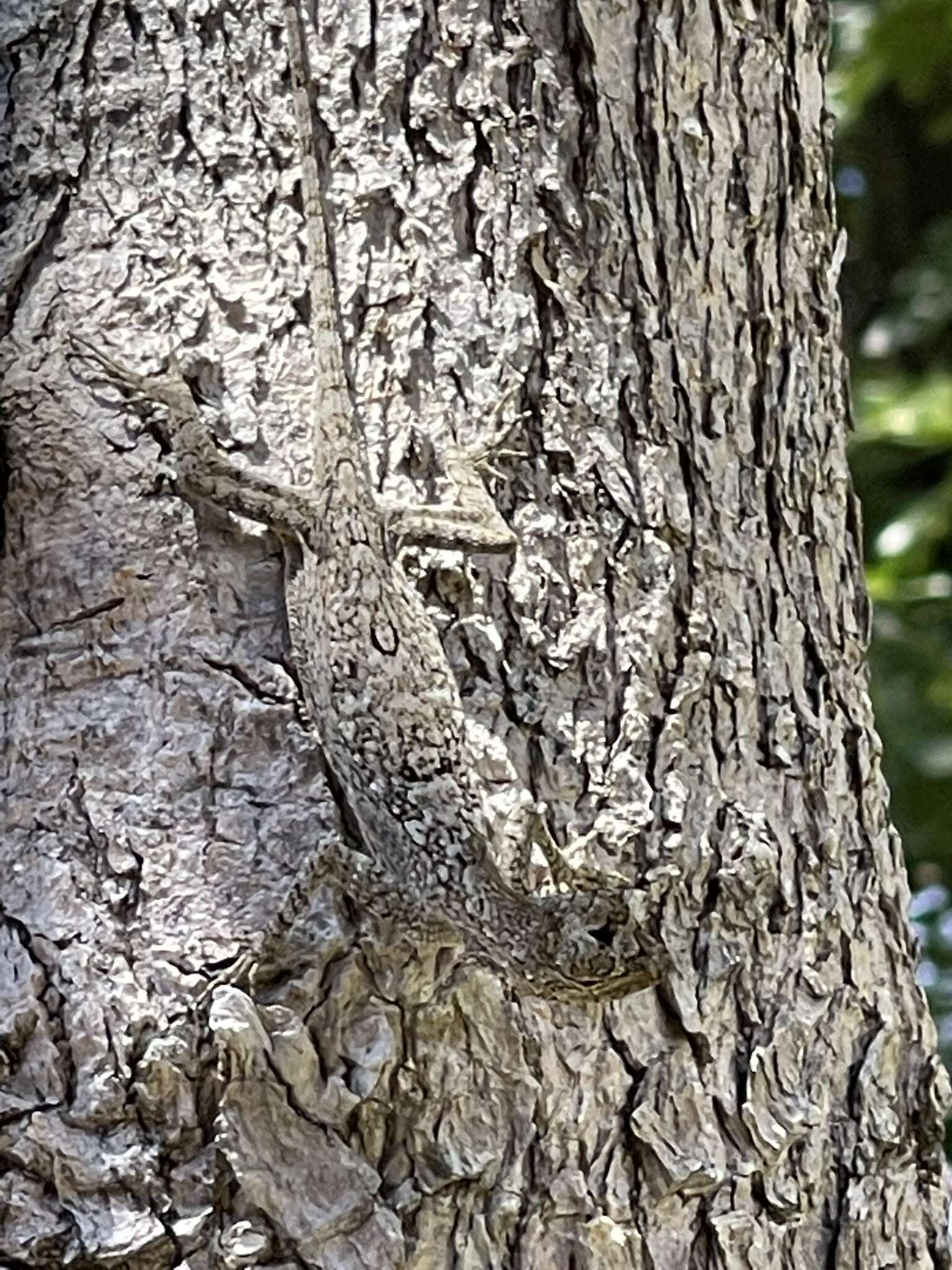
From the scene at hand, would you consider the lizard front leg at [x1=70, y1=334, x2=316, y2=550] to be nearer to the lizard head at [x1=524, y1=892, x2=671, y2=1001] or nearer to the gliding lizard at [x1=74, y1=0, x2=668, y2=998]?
the gliding lizard at [x1=74, y1=0, x2=668, y2=998]

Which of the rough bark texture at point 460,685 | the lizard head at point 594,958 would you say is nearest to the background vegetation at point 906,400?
the rough bark texture at point 460,685

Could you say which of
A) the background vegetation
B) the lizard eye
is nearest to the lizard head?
the lizard eye

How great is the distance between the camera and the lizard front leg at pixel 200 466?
190 cm

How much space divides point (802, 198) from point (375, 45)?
0.62 metres

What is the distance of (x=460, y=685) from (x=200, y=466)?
0.36 meters

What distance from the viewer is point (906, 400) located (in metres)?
4.33

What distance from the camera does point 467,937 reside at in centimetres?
187

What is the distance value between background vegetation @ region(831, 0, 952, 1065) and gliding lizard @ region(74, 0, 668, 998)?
82.9 inches

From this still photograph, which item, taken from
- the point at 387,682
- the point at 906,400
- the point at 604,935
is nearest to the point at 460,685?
the point at 387,682

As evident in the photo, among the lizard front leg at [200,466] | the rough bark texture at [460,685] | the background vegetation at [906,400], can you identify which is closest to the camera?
the rough bark texture at [460,685]

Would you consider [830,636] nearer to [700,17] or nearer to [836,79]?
[700,17]

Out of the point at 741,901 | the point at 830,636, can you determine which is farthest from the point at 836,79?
the point at 741,901

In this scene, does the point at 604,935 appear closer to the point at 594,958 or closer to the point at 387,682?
the point at 594,958

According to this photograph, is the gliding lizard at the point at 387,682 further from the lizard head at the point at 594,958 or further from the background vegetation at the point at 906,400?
the background vegetation at the point at 906,400
